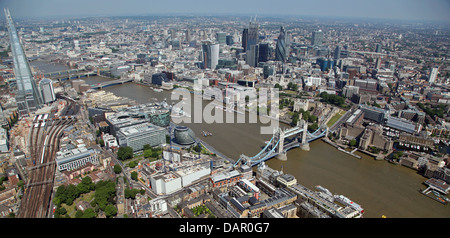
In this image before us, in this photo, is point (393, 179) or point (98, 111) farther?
point (98, 111)

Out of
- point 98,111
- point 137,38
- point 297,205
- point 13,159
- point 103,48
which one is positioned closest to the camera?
point 297,205

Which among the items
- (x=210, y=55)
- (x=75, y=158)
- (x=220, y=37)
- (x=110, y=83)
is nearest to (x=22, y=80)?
(x=110, y=83)

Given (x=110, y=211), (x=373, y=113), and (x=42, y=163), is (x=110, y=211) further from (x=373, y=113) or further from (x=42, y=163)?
(x=373, y=113)

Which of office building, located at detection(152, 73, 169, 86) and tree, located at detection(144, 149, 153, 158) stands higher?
office building, located at detection(152, 73, 169, 86)

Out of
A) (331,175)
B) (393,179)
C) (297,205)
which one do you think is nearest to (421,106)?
(393,179)

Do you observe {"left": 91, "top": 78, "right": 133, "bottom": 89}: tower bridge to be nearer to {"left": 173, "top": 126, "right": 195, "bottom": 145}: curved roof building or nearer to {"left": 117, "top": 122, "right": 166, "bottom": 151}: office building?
{"left": 117, "top": 122, "right": 166, "bottom": 151}: office building

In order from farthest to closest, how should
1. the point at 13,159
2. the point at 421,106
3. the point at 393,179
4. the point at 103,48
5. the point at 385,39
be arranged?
the point at 385,39, the point at 103,48, the point at 421,106, the point at 13,159, the point at 393,179

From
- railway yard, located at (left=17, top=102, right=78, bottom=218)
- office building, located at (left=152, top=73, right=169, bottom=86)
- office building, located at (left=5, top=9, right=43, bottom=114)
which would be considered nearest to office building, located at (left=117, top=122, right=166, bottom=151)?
railway yard, located at (left=17, top=102, right=78, bottom=218)
